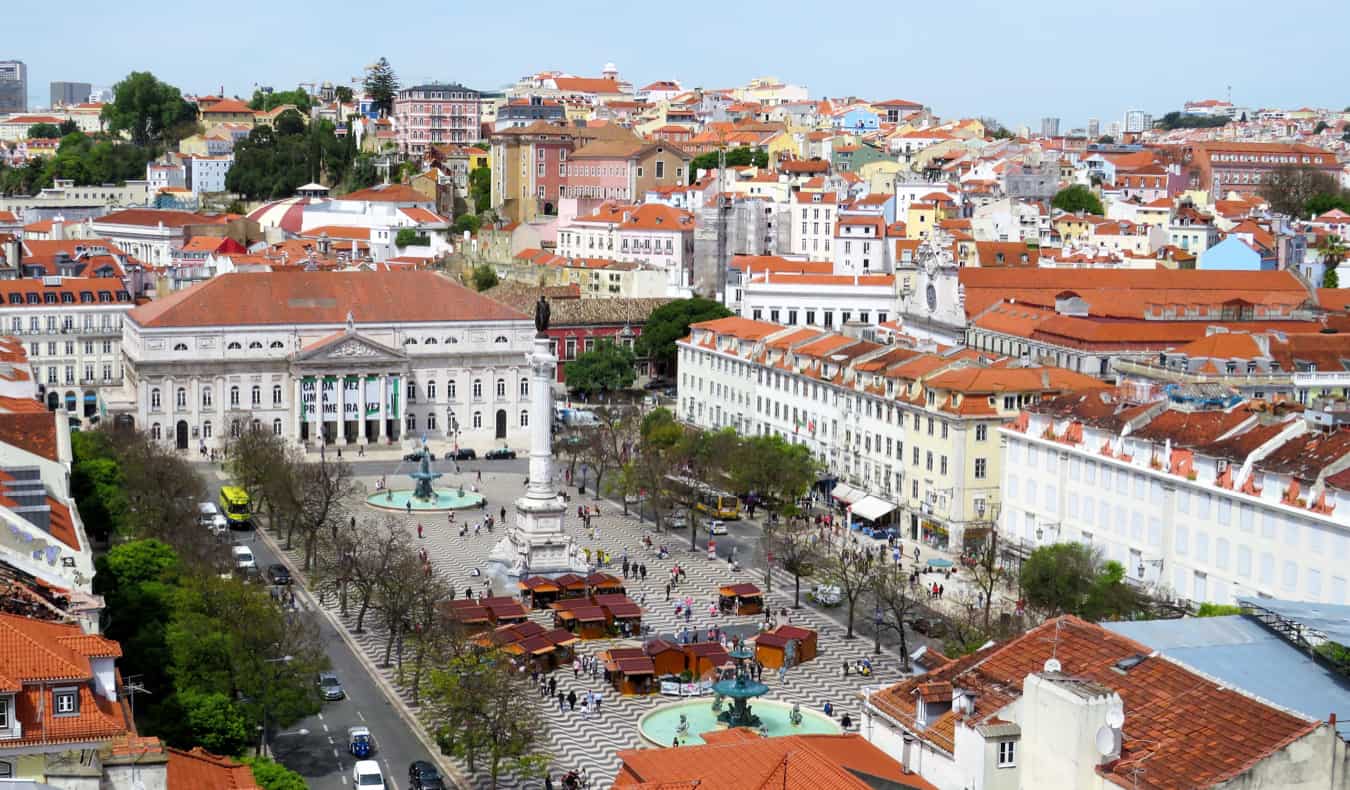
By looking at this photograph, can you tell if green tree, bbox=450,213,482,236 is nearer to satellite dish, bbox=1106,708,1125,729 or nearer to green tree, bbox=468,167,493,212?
green tree, bbox=468,167,493,212

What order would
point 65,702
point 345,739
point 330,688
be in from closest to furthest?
point 65,702 < point 345,739 < point 330,688

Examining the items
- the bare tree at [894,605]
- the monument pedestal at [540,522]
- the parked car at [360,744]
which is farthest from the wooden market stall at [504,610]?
the parked car at [360,744]

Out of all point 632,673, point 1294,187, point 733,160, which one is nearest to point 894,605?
point 632,673

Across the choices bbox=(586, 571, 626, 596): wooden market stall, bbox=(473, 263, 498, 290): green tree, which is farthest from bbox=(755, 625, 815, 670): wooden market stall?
bbox=(473, 263, 498, 290): green tree

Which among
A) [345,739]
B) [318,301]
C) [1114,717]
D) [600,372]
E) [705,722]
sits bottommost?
[345,739]

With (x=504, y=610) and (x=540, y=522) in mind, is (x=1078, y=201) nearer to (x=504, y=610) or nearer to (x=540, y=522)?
(x=540, y=522)

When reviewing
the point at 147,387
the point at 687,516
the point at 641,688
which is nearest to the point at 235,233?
the point at 147,387

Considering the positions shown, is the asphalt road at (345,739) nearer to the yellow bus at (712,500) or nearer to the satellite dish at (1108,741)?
the satellite dish at (1108,741)
